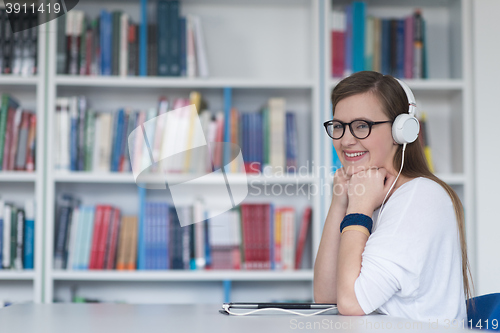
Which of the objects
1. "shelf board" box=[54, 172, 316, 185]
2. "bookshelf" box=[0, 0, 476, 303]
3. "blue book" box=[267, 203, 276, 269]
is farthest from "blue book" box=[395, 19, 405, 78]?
"blue book" box=[267, 203, 276, 269]

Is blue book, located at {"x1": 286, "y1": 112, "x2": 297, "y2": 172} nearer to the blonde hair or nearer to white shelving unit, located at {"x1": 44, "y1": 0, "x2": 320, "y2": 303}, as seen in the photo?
white shelving unit, located at {"x1": 44, "y1": 0, "x2": 320, "y2": 303}

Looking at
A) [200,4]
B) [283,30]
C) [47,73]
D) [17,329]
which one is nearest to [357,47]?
[283,30]

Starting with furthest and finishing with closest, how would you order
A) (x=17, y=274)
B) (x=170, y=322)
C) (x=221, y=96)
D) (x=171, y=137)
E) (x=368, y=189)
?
(x=221, y=96)
(x=171, y=137)
(x=17, y=274)
(x=368, y=189)
(x=170, y=322)

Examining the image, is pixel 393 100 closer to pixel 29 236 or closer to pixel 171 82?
pixel 171 82

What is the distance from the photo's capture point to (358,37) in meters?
2.31

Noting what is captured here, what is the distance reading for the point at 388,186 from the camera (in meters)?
1.20

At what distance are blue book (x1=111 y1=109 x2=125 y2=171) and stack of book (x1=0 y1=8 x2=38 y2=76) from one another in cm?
45

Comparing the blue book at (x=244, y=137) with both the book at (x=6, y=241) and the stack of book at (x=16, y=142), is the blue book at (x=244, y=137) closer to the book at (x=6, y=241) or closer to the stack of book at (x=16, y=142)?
the stack of book at (x=16, y=142)

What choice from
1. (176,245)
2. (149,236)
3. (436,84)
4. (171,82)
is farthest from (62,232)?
(436,84)

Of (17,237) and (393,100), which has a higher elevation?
(393,100)

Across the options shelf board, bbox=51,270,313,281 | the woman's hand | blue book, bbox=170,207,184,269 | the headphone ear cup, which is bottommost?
shelf board, bbox=51,270,313,281

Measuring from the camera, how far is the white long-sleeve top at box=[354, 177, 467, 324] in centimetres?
96

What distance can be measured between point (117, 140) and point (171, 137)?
26cm

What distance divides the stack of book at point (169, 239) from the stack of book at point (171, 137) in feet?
0.68
